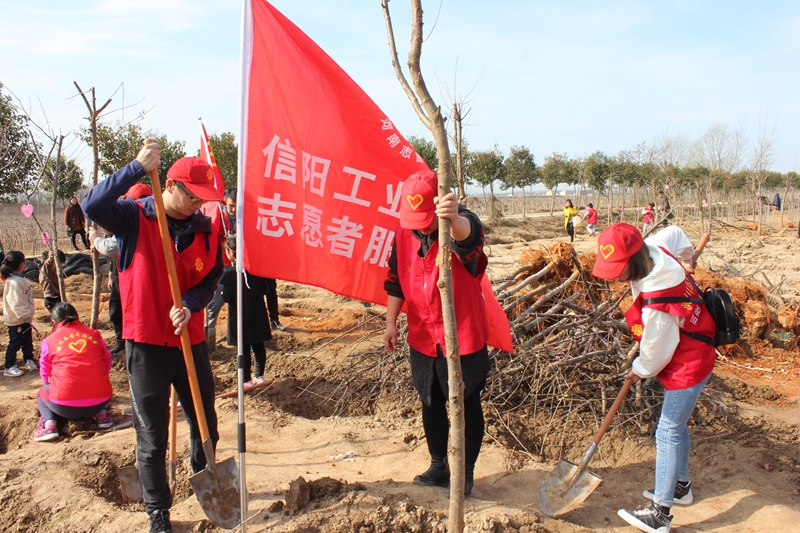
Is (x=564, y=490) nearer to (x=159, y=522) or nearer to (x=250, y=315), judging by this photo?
(x=159, y=522)

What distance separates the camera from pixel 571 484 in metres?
2.77

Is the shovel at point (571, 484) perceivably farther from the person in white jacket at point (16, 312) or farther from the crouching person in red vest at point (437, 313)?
the person in white jacket at point (16, 312)

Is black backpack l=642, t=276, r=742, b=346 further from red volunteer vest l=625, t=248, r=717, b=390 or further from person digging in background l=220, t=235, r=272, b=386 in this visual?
person digging in background l=220, t=235, r=272, b=386

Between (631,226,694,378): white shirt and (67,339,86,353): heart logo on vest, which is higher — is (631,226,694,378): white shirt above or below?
above

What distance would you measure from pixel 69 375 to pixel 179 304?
6.86 ft

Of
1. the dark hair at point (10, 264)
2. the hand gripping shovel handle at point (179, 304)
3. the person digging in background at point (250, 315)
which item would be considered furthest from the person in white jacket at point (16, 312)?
the hand gripping shovel handle at point (179, 304)

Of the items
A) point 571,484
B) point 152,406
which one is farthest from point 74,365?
point 571,484

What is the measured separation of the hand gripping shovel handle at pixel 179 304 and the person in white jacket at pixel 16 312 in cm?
386

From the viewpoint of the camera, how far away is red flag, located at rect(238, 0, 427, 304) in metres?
2.70

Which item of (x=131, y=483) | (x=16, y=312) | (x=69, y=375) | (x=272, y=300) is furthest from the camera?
(x=272, y=300)

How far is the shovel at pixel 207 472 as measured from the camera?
7.74 ft

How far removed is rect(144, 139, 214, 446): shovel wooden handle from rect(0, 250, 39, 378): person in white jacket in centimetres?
388

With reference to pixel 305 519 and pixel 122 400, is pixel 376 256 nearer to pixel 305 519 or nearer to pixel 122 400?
pixel 305 519

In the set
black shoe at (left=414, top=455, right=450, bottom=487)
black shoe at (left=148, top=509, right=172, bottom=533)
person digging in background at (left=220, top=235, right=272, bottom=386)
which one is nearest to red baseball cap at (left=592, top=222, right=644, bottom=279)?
black shoe at (left=414, top=455, right=450, bottom=487)
